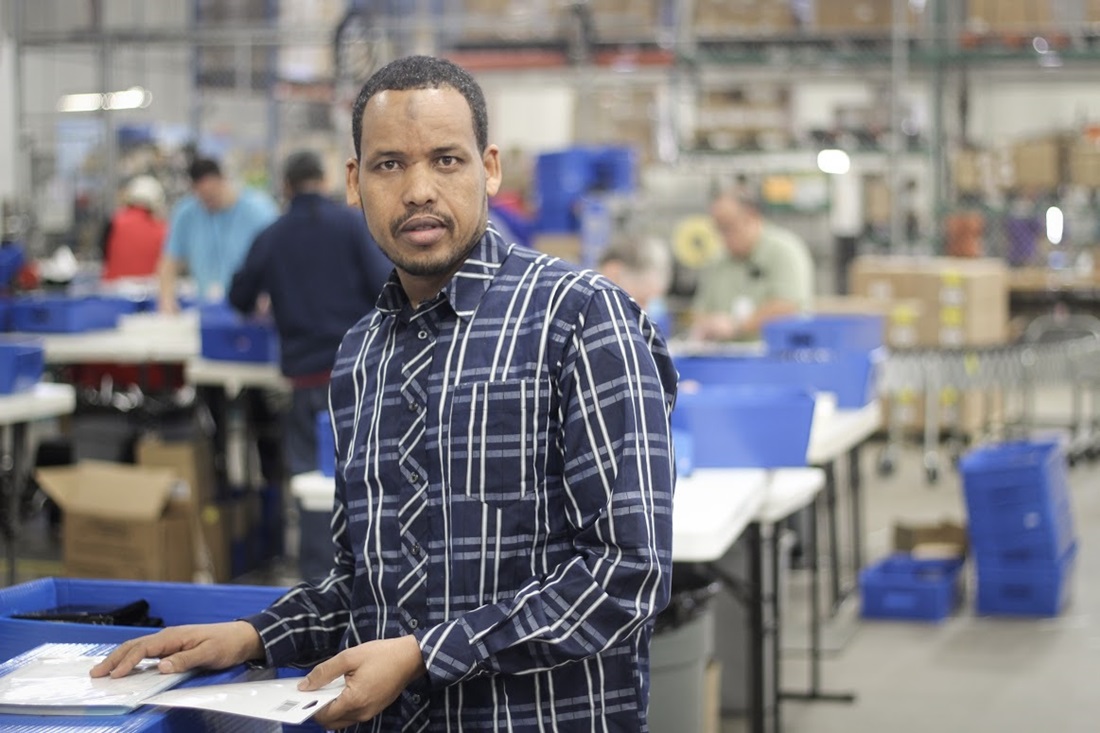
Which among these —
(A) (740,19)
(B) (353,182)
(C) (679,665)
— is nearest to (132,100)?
(A) (740,19)

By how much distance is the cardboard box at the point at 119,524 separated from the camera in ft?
19.8

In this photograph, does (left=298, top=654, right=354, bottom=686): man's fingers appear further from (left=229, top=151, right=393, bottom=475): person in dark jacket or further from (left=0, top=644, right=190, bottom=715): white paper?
(left=229, top=151, right=393, bottom=475): person in dark jacket

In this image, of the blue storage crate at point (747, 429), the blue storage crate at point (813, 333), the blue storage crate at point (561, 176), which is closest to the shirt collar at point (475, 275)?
the blue storage crate at point (747, 429)

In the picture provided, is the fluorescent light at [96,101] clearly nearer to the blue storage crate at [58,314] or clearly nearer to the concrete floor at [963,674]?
the blue storage crate at [58,314]

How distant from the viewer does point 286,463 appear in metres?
7.70

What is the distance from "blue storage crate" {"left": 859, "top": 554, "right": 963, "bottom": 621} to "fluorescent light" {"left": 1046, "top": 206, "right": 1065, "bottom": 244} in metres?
6.20

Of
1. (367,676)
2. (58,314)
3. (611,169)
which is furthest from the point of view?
(611,169)

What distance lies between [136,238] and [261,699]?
896 cm

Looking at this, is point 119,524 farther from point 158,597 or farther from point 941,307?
point 941,307

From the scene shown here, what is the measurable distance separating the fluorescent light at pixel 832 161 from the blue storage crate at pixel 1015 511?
402cm

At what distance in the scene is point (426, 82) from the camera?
73.0 inches

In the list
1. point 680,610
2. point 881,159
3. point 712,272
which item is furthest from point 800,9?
point 680,610

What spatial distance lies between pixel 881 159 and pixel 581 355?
9.76 meters

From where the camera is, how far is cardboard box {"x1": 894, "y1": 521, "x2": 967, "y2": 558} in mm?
6953
